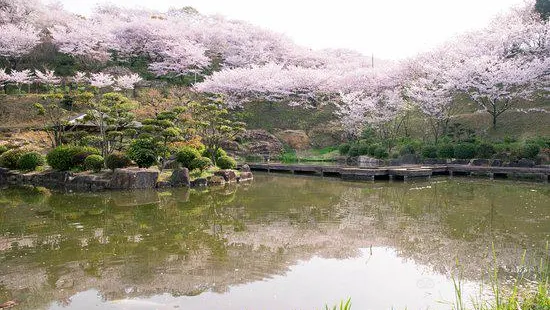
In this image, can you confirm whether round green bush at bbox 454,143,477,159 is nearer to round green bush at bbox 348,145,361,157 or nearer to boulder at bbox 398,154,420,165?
boulder at bbox 398,154,420,165

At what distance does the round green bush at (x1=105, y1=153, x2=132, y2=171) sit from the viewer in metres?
15.9

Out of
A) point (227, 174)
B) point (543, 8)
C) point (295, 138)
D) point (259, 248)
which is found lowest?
point (259, 248)

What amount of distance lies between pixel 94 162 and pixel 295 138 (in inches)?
643

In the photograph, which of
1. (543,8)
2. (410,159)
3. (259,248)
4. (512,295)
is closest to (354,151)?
(410,159)

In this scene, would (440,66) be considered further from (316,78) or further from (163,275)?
(163,275)

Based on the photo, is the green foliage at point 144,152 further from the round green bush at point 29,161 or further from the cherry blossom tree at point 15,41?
the cherry blossom tree at point 15,41

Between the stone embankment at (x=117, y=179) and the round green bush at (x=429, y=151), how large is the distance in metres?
10.2

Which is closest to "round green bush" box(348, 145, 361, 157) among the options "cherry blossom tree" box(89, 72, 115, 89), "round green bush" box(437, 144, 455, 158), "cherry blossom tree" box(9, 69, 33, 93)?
"round green bush" box(437, 144, 455, 158)

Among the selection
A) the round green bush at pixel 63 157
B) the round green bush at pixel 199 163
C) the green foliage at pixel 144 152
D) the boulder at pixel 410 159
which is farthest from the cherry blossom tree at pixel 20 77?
the boulder at pixel 410 159

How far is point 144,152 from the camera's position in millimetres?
15562

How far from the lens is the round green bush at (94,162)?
15.7 metres

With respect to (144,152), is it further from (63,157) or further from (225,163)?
(225,163)

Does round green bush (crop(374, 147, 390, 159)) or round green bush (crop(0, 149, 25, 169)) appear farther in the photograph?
round green bush (crop(374, 147, 390, 159))

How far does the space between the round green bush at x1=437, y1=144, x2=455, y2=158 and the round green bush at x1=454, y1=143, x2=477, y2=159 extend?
305 mm
